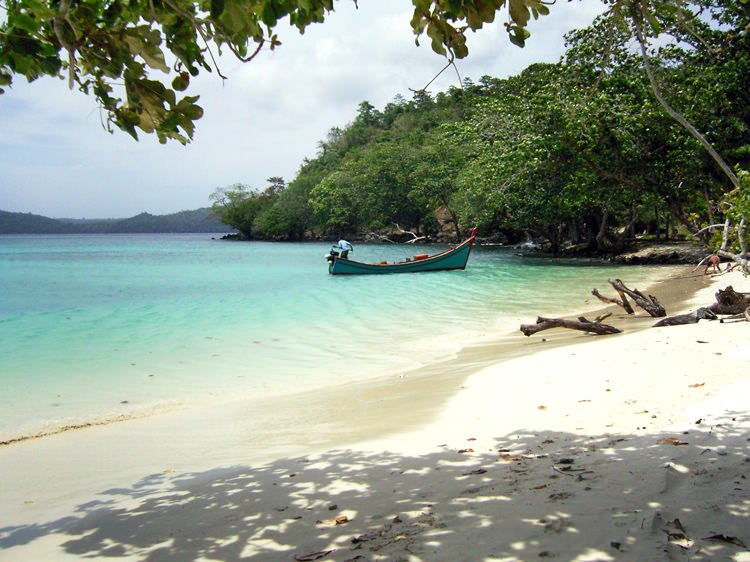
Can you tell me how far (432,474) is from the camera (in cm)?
375

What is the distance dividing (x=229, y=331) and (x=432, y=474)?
31.7 feet

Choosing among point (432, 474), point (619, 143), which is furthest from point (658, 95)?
point (619, 143)

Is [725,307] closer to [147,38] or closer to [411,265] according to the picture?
[147,38]

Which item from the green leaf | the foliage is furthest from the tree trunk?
the green leaf

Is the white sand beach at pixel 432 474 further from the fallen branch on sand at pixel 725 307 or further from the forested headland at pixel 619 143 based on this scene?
the forested headland at pixel 619 143

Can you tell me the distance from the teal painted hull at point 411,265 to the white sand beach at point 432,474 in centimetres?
1848

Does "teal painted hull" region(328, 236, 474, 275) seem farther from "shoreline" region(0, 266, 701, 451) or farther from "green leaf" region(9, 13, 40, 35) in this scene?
"green leaf" region(9, 13, 40, 35)

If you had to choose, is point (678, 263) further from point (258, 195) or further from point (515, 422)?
point (258, 195)

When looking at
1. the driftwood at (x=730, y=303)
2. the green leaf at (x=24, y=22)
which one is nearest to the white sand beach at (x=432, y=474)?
the driftwood at (x=730, y=303)

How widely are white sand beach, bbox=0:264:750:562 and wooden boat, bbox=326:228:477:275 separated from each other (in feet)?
60.7

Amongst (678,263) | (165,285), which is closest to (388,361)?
(165,285)

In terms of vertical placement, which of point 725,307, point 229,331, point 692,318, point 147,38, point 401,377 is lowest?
point 229,331

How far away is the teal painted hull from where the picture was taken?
83.7 feet

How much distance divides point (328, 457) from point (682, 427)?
2.62m
